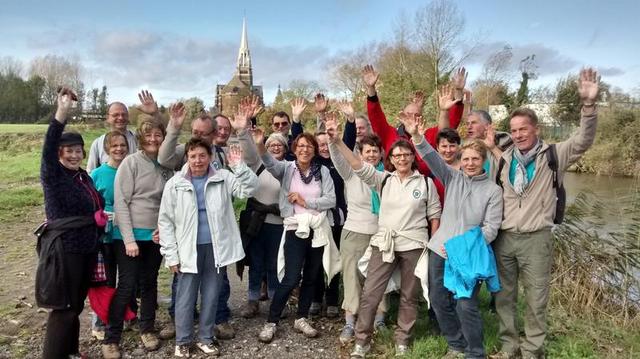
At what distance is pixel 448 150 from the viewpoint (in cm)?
458

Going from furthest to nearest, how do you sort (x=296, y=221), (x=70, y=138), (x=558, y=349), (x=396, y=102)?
(x=396, y=102) < (x=296, y=221) < (x=558, y=349) < (x=70, y=138)

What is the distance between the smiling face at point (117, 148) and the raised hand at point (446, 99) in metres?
3.43

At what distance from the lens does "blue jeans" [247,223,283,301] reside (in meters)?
5.38

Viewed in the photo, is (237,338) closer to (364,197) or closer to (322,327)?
(322,327)

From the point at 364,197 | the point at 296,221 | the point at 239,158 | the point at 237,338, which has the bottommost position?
the point at 237,338

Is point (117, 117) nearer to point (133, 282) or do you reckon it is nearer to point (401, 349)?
point (133, 282)

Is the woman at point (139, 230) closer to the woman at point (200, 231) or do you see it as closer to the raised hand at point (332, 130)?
the woman at point (200, 231)

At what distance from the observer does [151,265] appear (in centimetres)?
468

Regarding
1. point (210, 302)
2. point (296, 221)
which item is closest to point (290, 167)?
point (296, 221)

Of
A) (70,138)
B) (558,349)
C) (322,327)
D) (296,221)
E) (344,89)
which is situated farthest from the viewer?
(344,89)

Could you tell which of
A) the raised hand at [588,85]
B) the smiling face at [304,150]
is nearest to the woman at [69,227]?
the smiling face at [304,150]

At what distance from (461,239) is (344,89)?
37.8 meters

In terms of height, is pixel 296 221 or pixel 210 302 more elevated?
pixel 296 221

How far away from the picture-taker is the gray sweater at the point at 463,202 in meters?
4.14
